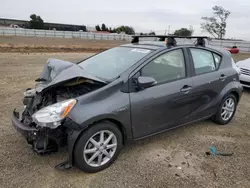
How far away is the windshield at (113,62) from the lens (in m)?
3.16

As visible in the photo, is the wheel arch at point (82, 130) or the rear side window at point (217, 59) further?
the rear side window at point (217, 59)

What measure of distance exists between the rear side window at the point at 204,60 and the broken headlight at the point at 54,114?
83.7 inches

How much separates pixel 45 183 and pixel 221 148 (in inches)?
101

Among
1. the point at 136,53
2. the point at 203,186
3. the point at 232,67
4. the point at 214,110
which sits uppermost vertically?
the point at 136,53

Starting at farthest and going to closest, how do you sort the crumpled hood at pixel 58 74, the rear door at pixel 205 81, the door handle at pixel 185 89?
1. the rear door at pixel 205 81
2. the door handle at pixel 185 89
3. the crumpled hood at pixel 58 74

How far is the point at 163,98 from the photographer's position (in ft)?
10.4

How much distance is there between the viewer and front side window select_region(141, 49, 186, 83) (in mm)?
3180

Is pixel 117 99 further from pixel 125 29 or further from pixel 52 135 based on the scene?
pixel 125 29

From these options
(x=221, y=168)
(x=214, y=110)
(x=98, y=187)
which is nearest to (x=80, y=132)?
(x=98, y=187)

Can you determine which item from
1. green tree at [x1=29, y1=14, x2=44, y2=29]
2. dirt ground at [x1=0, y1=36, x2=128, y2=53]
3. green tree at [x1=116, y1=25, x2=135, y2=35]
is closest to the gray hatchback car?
dirt ground at [x1=0, y1=36, x2=128, y2=53]

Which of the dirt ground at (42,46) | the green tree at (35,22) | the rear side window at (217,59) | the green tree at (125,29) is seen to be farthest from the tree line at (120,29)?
the rear side window at (217,59)

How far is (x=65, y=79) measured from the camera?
2762 mm

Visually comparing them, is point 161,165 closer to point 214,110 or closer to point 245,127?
point 214,110

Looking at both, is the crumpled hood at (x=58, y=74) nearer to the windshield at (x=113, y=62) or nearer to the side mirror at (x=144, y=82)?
the windshield at (x=113, y=62)
